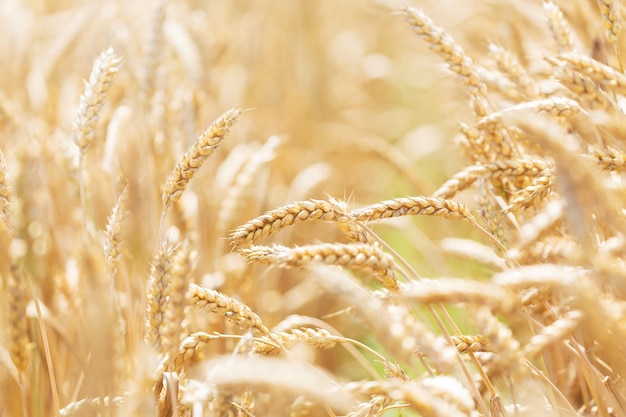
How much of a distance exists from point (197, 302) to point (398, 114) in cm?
408

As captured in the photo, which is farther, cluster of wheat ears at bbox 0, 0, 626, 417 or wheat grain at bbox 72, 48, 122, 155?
wheat grain at bbox 72, 48, 122, 155

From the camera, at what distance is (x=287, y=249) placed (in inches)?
44.3

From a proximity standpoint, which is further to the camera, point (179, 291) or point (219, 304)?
point (219, 304)

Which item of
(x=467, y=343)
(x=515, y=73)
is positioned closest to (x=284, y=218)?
(x=467, y=343)

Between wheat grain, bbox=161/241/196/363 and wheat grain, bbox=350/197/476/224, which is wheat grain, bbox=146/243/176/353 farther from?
wheat grain, bbox=350/197/476/224

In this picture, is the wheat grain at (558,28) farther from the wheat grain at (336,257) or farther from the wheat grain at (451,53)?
the wheat grain at (336,257)

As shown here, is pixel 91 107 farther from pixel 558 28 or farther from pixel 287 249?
pixel 558 28

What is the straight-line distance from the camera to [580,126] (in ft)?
5.08

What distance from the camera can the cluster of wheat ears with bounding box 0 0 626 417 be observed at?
2.99 ft

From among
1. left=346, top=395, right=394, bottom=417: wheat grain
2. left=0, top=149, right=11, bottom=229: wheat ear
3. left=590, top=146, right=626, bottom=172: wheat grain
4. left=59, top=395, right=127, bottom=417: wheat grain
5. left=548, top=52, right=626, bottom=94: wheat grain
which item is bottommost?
left=346, top=395, right=394, bottom=417: wheat grain

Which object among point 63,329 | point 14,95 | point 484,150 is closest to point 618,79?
point 484,150

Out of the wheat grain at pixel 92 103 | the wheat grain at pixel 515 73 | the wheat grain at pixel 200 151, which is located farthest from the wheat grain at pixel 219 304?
the wheat grain at pixel 515 73

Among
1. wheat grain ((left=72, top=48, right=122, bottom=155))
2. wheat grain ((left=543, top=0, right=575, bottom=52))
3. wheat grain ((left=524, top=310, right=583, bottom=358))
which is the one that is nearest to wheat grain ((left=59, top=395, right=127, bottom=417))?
wheat grain ((left=72, top=48, right=122, bottom=155))

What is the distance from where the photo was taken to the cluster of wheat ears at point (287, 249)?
2.99 ft
